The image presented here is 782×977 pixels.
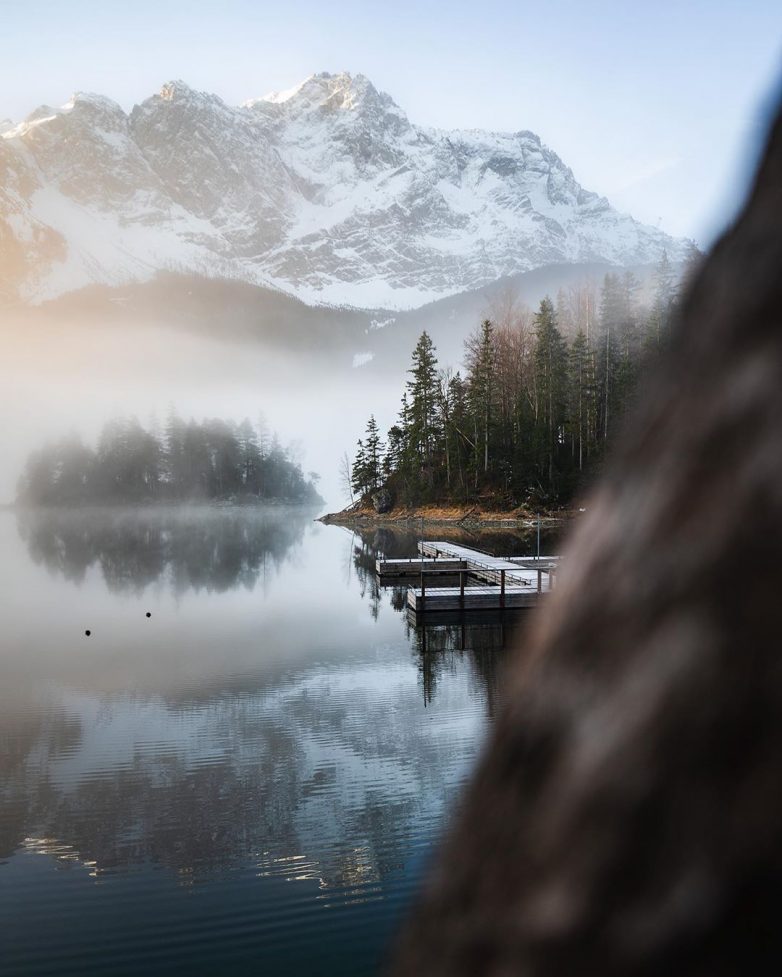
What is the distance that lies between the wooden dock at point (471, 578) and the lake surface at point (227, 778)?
909mm

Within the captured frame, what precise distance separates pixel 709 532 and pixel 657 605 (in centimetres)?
4

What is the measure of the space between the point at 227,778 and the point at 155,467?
12242 centimetres

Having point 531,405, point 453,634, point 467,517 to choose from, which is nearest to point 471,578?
point 453,634

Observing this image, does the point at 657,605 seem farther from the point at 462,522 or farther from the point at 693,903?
the point at 462,522

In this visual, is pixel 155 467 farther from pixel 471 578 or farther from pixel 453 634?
pixel 453 634

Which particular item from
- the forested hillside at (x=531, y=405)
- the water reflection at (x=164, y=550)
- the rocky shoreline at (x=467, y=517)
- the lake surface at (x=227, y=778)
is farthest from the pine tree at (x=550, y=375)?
the lake surface at (x=227, y=778)

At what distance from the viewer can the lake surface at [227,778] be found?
8047mm

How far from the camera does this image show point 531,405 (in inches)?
2451

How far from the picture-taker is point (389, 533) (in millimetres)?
60156

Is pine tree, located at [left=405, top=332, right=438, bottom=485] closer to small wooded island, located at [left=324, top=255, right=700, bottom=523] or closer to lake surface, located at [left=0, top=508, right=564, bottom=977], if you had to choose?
small wooded island, located at [left=324, top=255, right=700, bottom=523]

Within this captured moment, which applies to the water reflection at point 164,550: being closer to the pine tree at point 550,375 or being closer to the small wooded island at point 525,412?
the small wooded island at point 525,412

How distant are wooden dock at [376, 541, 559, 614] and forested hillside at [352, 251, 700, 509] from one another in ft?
62.4

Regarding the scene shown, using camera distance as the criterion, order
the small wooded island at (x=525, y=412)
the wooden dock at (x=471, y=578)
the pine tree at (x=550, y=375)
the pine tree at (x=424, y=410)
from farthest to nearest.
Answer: the pine tree at (x=424, y=410), the pine tree at (x=550, y=375), the small wooded island at (x=525, y=412), the wooden dock at (x=471, y=578)

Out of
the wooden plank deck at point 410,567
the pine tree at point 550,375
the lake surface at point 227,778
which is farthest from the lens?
the pine tree at point 550,375
